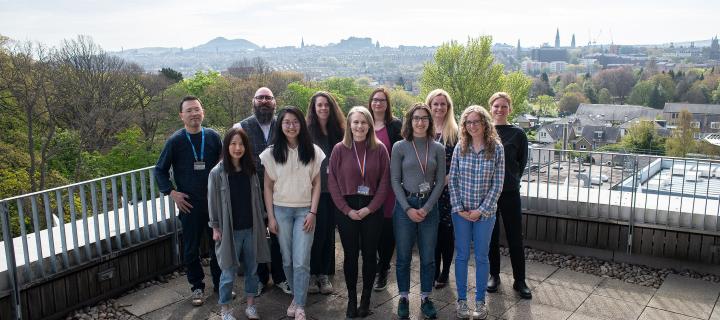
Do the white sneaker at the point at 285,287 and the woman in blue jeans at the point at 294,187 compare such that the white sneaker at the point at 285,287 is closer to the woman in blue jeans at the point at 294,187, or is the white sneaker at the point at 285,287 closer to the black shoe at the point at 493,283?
the woman in blue jeans at the point at 294,187

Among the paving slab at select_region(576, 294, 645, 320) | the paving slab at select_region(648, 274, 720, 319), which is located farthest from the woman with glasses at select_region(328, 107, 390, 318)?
the paving slab at select_region(648, 274, 720, 319)

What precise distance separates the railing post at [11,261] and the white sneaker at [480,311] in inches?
123

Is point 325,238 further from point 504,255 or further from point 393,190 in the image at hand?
point 504,255

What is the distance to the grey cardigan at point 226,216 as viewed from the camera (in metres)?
3.56

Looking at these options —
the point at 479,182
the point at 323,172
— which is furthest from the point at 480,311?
the point at 323,172

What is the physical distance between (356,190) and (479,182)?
829mm

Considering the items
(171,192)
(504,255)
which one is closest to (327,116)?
(171,192)

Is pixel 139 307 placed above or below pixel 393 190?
below

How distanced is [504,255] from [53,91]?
20.3 m

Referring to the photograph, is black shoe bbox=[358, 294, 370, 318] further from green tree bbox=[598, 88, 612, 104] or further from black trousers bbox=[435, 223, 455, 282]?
green tree bbox=[598, 88, 612, 104]

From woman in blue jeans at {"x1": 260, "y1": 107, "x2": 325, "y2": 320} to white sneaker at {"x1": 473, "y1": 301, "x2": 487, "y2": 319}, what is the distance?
1232 millimetres

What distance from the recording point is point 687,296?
165 inches

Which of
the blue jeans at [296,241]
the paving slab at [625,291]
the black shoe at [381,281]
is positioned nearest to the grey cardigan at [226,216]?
the blue jeans at [296,241]

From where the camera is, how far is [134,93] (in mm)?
26203
